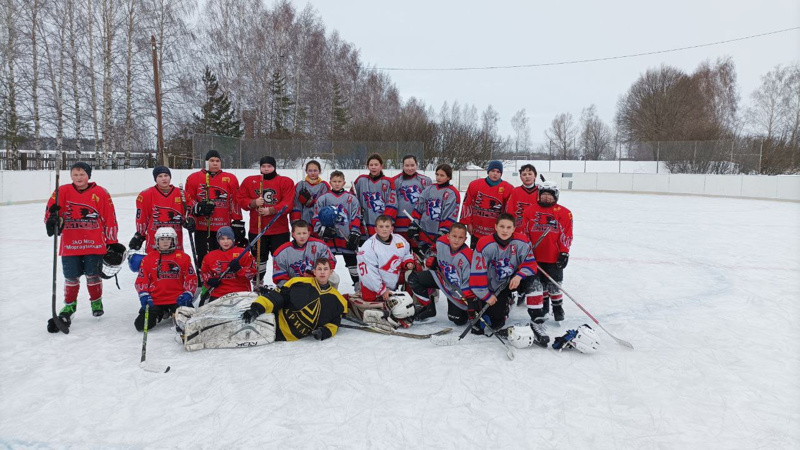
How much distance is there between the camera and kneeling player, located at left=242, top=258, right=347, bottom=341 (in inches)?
130

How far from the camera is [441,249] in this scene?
3.75 m

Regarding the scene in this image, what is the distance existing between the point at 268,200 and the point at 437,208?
59.3 inches

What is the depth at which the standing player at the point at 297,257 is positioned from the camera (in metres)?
3.68

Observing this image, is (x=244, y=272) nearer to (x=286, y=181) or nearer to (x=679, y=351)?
(x=286, y=181)

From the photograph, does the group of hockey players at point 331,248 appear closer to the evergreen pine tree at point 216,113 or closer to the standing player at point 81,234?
the standing player at point 81,234

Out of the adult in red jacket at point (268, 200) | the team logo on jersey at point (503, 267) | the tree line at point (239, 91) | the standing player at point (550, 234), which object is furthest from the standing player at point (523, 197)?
the tree line at point (239, 91)

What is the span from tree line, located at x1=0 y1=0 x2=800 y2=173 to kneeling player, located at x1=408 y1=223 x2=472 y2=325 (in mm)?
15420

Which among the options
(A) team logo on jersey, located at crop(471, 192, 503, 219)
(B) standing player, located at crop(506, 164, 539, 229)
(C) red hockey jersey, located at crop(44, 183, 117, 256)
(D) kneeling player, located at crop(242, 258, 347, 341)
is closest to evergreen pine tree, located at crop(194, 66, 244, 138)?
(C) red hockey jersey, located at crop(44, 183, 117, 256)

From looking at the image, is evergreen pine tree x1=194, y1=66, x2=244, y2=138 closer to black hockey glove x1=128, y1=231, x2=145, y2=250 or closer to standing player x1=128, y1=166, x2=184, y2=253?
standing player x1=128, y1=166, x2=184, y2=253

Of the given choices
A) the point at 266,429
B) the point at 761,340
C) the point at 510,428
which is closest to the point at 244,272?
the point at 266,429

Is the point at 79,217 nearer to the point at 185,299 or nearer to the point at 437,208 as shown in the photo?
the point at 185,299

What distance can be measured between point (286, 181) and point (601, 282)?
11.1 feet

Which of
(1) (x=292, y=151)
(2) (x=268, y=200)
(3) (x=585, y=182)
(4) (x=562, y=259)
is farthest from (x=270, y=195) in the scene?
(3) (x=585, y=182)

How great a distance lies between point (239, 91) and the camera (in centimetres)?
2181
